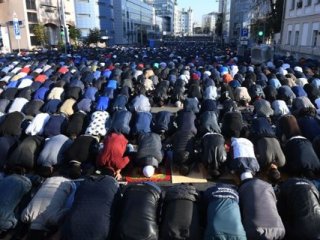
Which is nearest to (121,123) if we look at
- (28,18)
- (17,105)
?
(17,105)

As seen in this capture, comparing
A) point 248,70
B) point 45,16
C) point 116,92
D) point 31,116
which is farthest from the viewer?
point 45,16

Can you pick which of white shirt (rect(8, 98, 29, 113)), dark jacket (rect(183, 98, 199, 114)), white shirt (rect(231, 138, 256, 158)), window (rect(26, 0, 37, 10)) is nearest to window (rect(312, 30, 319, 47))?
dark jacket (rect(183, 98, 199, 114))

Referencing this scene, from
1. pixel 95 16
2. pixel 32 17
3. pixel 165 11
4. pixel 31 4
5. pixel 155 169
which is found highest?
pixel 165 11

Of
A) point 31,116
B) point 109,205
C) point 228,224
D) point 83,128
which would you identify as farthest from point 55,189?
point 31,116

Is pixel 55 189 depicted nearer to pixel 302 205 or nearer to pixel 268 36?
pixel 302 205

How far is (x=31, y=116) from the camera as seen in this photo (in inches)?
513

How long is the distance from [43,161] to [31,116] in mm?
5269

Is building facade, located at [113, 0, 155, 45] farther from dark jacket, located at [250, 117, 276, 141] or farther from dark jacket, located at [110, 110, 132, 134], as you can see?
dark jacket, located at [250, 117, 276, 141]

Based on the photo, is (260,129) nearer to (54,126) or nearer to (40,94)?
(54,126)

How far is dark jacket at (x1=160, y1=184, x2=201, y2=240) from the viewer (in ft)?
17.7

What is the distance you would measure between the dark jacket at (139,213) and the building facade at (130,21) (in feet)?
267

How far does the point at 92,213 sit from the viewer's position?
5.52 metres

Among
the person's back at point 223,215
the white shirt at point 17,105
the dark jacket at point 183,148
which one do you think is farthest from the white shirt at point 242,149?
the white shirt at point 17,105

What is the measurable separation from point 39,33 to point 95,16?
102 ft
